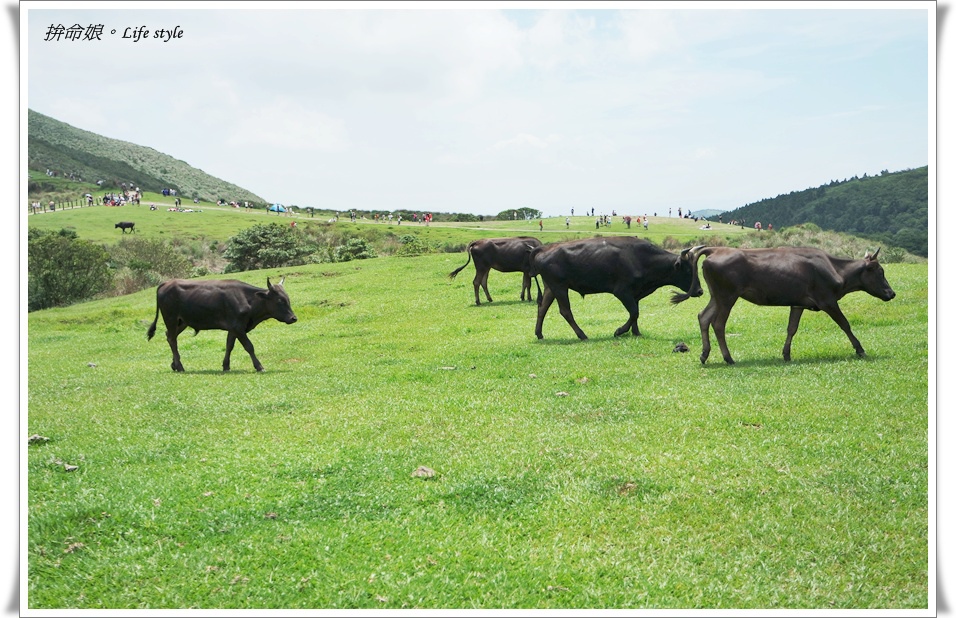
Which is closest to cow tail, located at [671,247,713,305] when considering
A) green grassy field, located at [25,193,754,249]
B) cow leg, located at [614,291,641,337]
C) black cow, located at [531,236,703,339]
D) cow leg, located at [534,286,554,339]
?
cow leg, located at [614,291,641,337]

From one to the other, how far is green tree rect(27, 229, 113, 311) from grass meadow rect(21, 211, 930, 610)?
30679 mm

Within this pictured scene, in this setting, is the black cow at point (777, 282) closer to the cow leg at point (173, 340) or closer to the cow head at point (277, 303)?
the cow head at point (277, 303)

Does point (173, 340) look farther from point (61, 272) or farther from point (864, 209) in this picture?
point (864, 209)

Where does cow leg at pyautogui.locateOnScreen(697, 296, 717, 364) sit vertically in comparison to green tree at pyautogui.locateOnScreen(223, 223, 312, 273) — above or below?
below

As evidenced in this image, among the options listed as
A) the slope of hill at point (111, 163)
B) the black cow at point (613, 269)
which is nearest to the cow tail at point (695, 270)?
the black cow at point (613, 269)

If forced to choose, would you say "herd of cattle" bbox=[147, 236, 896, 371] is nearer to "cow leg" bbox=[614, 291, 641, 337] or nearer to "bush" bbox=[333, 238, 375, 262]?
"cow leg" bbox=[614, 291, 641, 337]

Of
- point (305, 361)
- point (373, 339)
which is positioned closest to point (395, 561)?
point (305, 361)

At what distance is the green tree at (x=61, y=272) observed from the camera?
4369cm

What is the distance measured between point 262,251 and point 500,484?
161ft

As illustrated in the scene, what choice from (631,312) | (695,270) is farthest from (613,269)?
(695,270)

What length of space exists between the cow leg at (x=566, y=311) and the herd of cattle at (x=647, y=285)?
25mm

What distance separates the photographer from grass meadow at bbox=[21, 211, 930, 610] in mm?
6438

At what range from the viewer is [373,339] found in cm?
2341

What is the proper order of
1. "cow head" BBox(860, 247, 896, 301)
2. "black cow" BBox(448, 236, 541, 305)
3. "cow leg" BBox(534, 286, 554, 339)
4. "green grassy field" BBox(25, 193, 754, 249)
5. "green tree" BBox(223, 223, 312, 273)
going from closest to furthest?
"cow head" BBox(860, 247, 896, 301), "cow leg" BBox(534, 286, 554, 339), "black cow" BBox(448, 236, 541, 305), "green tree" BBox(223, 223, 312, 273), "green grassy field" BBox(25, 193, 754, 249)
